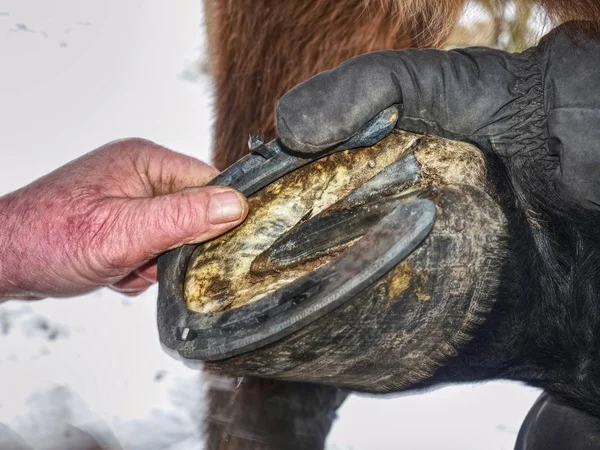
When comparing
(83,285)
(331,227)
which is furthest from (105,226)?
(331,227)

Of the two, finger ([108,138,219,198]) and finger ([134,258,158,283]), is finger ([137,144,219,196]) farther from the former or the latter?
finger ([134,258,158,283])

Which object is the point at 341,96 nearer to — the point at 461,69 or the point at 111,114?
the point at 461,69

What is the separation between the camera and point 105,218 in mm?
812

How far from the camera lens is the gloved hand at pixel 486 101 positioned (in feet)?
1.89

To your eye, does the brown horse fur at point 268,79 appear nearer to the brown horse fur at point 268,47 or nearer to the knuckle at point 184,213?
the brown horse fur at point 268,47

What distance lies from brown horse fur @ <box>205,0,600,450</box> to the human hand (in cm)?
33

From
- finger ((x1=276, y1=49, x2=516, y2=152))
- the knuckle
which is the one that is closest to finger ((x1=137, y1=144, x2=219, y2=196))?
the knuckle

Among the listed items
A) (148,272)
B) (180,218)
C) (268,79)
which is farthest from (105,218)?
(268,79)

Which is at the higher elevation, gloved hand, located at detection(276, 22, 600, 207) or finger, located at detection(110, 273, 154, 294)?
gloved hand, located at detection(276, 22, 600, 207)

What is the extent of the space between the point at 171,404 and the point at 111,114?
535mm

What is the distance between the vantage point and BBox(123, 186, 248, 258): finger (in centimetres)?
66

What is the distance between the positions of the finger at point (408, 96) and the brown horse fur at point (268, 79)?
1.81 ft

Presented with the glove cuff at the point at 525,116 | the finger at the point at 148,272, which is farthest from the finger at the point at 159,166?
the glove cuff at the point at 525,116

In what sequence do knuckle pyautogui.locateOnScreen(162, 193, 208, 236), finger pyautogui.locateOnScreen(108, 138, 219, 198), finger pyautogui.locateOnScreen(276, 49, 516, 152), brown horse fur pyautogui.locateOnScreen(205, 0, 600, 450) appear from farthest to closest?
brown horse fur pyautogui.locateOnScreen(205, 0, 600, 450)
finger pyautogui.locateOnScreen(108, 138, 219, 198)
knuckle pyautogui.locateOnScreen(162, 193, 208, 236)
finger pyautogui.locateOnScreen(276, 49, 516, 152)
